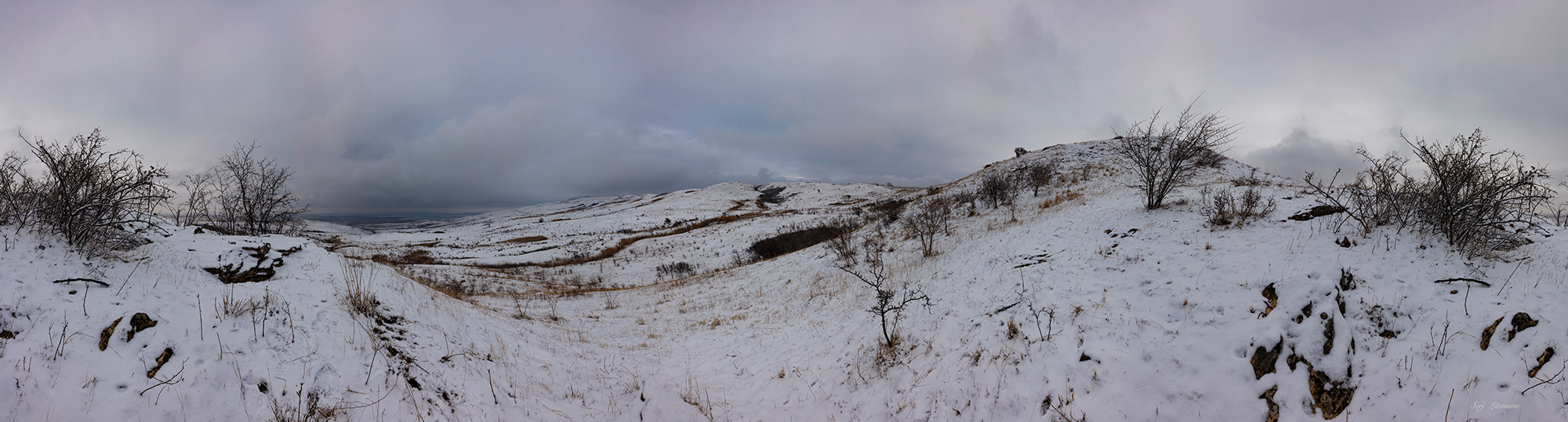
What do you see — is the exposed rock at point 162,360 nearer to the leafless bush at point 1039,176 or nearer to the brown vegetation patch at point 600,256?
the brown vegetation patch at point 600,256

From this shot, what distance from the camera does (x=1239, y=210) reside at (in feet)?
30.3

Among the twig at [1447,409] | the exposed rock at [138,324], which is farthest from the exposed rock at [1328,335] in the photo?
the exposed rock at [138,324]

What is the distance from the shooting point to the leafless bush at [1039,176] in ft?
87.6

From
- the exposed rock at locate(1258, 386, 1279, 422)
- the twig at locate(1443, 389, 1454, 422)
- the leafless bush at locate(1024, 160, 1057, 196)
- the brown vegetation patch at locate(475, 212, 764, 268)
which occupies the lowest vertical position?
the brown vegetation patch at locate(475, 212, 764, 268)

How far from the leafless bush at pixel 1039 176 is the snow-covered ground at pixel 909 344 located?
16494 millimetres

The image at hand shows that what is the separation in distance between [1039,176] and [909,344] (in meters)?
24.7

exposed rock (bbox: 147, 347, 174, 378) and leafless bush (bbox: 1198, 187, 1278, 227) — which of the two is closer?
exposed rock (bbox: 147, 347, 174, 378)

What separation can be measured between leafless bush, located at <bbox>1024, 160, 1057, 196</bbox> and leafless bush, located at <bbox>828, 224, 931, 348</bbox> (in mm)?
10424

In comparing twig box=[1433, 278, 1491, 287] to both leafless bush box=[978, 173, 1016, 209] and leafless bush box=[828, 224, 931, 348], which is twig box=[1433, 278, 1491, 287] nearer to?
leafless bush box=[828, 224, 931, 348]

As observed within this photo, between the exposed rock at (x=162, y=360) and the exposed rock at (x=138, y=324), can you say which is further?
the exposed rock at (x=138, y=324)

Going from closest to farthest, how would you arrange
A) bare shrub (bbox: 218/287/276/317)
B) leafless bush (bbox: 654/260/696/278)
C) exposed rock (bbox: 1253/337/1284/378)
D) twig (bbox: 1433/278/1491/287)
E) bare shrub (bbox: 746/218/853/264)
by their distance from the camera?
exposed rock (bbox: 1253/337/1284/378) < twig (bbox: 1433/278/1491/287) < bare shrub (bbox: 218/287/276/317) < leafless bush (bbox: 654/260/696/278) < bare shrub (bbox: 746/218/853/264)

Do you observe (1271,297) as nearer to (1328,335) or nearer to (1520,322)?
(1328,335)

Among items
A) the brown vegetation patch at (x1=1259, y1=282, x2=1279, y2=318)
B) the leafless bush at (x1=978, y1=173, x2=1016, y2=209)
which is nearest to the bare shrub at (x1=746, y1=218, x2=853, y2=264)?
the leafless bush at (x1=978, y1=173, x2=1016, y2=209)

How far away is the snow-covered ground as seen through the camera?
4.29 meters
